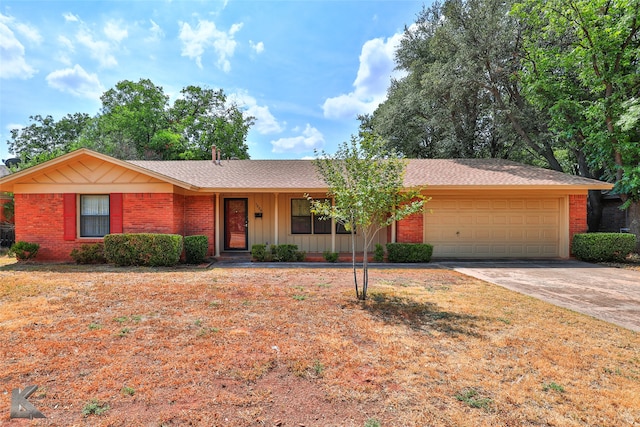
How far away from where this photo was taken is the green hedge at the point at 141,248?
898 centimetres

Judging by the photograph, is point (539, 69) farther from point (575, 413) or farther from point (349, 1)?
point (575, 413)

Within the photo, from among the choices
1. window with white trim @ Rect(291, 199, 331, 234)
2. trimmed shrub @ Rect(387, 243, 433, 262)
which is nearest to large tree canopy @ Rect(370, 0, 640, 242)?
trimmed shrub @ Rect(387, 243, 433, 262)

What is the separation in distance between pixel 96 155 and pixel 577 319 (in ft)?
40.8

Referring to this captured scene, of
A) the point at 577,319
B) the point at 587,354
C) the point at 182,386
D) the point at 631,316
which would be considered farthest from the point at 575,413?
the point at 631,316

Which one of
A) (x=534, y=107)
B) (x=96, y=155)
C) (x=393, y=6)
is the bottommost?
(x=96, y=155)

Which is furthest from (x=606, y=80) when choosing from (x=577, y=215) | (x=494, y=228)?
(x=494, y=228)

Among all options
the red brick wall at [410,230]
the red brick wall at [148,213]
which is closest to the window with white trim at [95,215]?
the red brick wall at [148,213]

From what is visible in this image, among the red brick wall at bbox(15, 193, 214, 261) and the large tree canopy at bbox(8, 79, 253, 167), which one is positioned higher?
the large tree canopy at bbox(8, 79, 253, 167)

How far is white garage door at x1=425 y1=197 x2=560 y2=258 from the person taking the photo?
11.1 m

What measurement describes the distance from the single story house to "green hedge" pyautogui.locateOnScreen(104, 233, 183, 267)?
0.77m

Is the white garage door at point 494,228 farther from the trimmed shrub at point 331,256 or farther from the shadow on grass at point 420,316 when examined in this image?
the shadow on grass at point 420,316

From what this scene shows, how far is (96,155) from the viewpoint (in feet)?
31.0

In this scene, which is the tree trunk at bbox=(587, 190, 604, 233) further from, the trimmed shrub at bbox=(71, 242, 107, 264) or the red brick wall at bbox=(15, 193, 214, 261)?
the trimmed shrub at bbox=(71, 242, 107, 264)

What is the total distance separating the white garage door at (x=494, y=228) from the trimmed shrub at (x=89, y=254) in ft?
35.8
